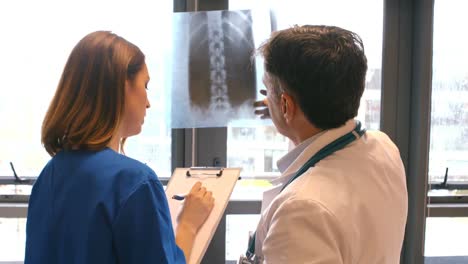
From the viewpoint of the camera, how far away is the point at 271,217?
0.82 meters

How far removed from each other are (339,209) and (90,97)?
21.0 inches

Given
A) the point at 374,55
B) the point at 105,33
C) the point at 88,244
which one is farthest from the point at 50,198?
the point at 374,55

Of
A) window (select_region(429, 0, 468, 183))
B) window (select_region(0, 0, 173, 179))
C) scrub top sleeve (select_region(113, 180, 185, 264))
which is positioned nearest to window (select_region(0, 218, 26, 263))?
window (select_region(0, 0, 173, 179))

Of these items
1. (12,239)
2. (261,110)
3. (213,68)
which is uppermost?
(213,68)

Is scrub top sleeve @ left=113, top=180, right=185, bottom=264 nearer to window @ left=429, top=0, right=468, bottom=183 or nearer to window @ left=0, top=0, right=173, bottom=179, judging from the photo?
window @ left=0, top=0, right=173, bottom=179

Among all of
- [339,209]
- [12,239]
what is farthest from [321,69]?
[12,239]

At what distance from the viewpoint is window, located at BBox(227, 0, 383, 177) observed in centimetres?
180

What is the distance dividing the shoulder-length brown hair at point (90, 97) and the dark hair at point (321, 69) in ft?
1.03

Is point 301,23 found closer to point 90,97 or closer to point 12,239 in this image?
point 90,97

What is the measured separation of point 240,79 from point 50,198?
83 cm

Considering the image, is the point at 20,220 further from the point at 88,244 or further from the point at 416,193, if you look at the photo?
the point at 416,193

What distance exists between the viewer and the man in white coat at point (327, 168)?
732 mm

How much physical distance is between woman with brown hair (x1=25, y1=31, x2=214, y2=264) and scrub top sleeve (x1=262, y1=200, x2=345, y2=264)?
27 centimetres

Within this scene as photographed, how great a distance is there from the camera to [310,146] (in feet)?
2.83
